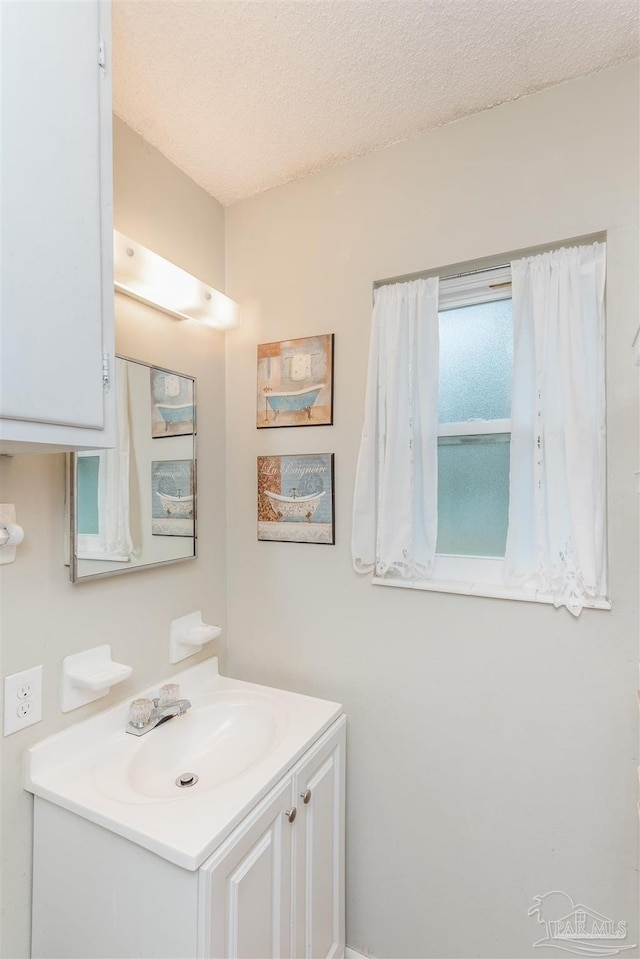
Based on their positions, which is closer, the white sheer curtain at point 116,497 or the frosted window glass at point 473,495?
the white sheer curtain at point 116,497

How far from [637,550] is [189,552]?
1.30 metres

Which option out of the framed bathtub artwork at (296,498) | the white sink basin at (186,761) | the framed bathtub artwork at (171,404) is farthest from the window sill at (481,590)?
the framed bathtub artwork at (171,404)

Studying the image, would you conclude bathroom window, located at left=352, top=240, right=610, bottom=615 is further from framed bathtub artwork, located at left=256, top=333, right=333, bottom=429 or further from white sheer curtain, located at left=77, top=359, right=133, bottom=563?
white sheer curtain, located at left=77, top=359, right=133, bottom=563

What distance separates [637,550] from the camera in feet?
3.72

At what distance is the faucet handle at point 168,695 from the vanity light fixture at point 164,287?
1.14 m

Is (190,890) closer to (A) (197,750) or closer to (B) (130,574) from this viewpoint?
(A) (197,750)

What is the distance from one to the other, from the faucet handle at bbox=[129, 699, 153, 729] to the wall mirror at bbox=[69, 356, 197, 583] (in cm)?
37

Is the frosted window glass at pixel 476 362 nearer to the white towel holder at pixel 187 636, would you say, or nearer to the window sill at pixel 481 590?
the window sill at pixel 481 590


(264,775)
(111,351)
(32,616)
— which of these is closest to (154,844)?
(264,775)

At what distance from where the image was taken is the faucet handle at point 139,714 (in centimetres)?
123

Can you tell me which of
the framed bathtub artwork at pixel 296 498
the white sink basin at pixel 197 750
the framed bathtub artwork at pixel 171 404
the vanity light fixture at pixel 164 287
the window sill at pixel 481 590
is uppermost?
the vanity light fixture at pixel 164 287

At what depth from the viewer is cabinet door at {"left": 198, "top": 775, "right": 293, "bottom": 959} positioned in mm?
848

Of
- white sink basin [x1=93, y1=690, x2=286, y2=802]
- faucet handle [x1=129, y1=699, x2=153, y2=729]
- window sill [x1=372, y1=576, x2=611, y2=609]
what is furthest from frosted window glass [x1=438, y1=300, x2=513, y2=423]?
faucet handle [x1=129, y1=699, x2=153, y2=729]

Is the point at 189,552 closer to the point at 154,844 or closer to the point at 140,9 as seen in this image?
the point at 154,844
